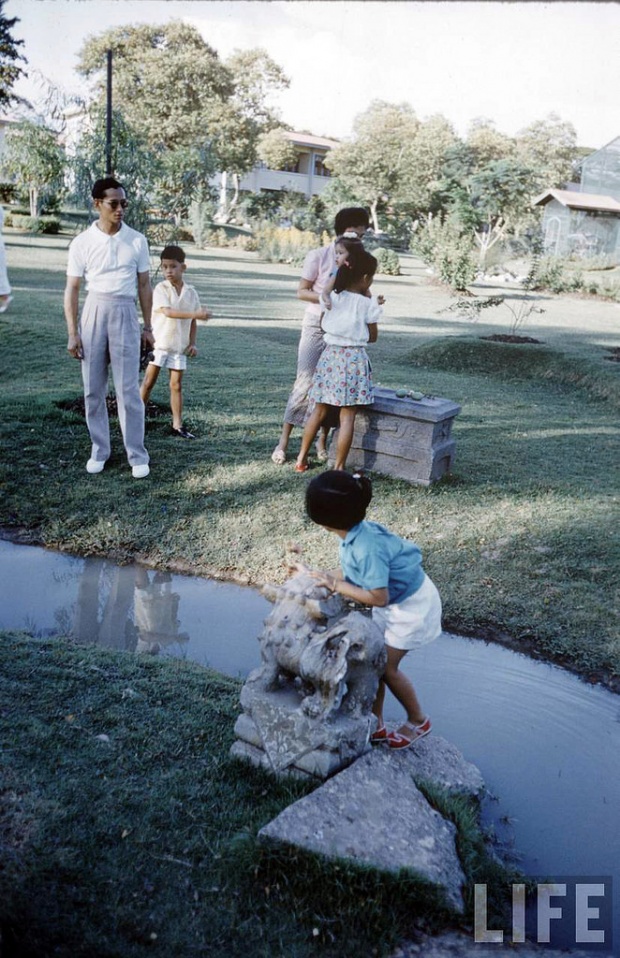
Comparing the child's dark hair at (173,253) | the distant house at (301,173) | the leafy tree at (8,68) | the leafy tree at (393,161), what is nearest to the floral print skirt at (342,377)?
the child's dark hair at (173,253)

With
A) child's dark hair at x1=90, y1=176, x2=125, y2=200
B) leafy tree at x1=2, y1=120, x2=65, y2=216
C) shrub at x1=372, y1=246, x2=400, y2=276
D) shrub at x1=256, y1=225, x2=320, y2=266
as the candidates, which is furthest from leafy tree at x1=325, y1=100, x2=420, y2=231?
child's dark hair at x1=90, y1=176, x2=125, y2=200

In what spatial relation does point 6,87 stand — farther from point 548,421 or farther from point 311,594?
point 311,594

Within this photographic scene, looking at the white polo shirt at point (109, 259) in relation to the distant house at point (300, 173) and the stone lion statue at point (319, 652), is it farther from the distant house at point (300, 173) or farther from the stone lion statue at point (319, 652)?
the distant house at point (300, 173)

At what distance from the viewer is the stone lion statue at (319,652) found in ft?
9.46

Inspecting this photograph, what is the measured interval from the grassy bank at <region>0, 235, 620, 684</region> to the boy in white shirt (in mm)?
576

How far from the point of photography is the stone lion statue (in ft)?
9.46

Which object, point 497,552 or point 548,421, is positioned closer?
point 497,552

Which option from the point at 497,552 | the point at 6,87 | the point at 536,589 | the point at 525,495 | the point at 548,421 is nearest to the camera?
the point at 536,589

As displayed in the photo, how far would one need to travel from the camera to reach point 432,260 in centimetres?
2702

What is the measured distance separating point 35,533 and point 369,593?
10.5ft

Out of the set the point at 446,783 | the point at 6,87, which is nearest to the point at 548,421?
the point at 446,783

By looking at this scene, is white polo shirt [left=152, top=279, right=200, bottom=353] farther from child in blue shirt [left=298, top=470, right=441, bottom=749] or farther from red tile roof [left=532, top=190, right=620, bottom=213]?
red tile roof [left=532, top=190, right=620, bottom=213]

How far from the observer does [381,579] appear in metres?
3.00

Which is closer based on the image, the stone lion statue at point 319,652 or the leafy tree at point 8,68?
the stone lion statue at point 319,652
